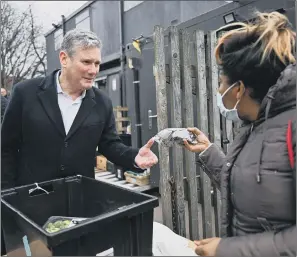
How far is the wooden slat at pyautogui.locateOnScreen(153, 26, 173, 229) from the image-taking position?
7.97 feet

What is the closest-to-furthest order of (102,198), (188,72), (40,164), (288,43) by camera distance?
(288,43), (102,198), (40,164), (188,72)

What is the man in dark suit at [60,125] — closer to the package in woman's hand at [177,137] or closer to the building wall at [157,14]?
the package in woman's hand at [177,137]

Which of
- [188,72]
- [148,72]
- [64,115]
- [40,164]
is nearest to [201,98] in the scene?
[188,72]

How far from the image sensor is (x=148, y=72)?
11.3 ft

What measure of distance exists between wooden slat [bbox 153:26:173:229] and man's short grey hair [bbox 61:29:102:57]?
0.84 meters

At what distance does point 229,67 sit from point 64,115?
3.37 feet

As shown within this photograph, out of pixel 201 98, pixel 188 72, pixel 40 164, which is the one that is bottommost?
pixel 40 164

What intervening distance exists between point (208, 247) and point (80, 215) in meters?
0.80

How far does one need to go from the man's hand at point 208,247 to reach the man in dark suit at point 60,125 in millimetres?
683

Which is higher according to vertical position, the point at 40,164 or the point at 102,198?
the point at 40,164

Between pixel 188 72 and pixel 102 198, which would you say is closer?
pixel 102 198

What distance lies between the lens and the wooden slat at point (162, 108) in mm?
2430

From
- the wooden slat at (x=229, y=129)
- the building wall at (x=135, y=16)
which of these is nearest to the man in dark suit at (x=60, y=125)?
the wooden slat at (x=229, y=129)

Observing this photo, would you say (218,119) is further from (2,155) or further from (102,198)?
(2,155)
